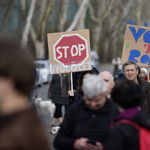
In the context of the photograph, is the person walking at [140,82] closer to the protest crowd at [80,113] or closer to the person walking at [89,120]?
the protest crowd at [80,113]

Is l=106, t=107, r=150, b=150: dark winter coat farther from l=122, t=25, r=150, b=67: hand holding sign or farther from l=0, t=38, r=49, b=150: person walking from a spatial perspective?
l=122, t=25, r=150, b=67: hand holding sign

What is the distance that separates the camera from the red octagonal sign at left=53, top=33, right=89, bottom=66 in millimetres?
5816

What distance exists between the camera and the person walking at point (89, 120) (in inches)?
106

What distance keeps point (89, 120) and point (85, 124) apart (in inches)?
1.8

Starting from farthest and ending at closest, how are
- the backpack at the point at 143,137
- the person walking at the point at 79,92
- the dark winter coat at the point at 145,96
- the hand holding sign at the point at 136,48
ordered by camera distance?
the hand holding sign at the point at 136,48
the person walking at the point at 79,92
the dark winter coat at the point at 145,96
the backpack at the point at 143,137

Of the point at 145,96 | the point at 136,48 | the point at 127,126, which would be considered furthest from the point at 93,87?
the point at 136,48

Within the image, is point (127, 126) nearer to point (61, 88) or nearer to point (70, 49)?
point (70, 49)

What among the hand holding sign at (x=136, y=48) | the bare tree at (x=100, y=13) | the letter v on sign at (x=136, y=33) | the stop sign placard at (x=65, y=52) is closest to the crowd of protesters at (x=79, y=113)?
the stop sign placard at (x=65, y=52)

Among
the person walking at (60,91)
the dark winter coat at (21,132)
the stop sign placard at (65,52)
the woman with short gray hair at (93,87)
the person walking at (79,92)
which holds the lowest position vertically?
the person walking at (60,91)

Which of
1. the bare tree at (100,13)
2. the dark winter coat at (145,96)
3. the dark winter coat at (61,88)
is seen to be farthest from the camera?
the bare tree at (100,13)

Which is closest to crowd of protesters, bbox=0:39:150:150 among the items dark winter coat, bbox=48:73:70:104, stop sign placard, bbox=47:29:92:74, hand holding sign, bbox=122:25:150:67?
stop sign placard, bbox=47:29:92:74

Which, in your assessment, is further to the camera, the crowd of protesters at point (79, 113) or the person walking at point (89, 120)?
the person walking at point (89, 120)

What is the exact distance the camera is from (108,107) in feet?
9.29

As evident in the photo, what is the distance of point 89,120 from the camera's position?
9.07 ft
